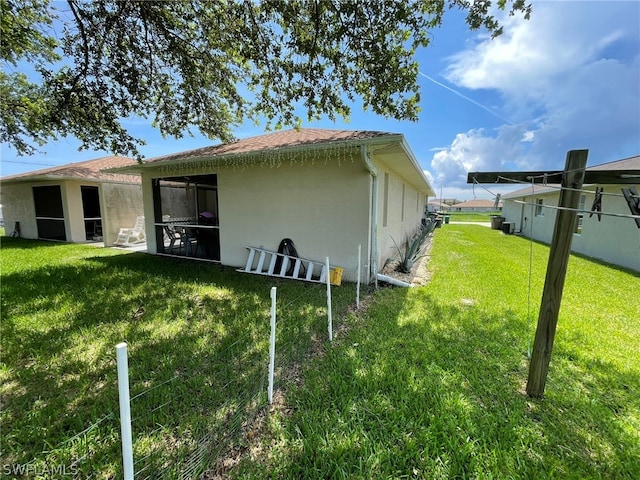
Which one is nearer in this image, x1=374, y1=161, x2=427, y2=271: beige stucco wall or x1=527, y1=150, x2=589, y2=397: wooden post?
x1=527, y1=150, x2=589, y2=397: wooden post

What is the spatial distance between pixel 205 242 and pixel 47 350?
6219mm

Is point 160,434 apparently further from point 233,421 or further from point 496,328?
point 496,328

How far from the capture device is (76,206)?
1104 cm

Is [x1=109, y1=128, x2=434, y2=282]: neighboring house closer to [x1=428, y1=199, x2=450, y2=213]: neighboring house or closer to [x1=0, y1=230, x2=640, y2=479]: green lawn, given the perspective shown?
[x1=0, y1=230, x2=640, y2=479]: green lawn

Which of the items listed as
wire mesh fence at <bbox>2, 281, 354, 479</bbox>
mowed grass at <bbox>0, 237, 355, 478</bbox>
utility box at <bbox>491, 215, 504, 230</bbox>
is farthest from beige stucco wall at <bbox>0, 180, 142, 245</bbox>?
utility box at <bbox>491, 215, 504, 230</bbox>

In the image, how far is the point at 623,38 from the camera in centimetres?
518

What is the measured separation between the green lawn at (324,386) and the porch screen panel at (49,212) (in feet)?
30.9

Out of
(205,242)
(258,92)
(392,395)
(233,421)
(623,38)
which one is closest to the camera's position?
(233,421)

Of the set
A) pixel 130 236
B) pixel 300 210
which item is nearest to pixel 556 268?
pixel 300 210

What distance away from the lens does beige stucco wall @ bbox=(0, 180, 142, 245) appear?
35.2ft

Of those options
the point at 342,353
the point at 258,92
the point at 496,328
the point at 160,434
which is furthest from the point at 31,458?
the point at 258,92

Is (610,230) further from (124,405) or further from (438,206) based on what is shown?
(438,206)

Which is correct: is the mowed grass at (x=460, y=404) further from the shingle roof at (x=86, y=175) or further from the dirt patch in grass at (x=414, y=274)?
the shingle roof at (x=86, y=175)

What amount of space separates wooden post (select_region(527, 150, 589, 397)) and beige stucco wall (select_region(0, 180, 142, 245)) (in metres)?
13.1
